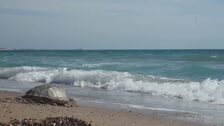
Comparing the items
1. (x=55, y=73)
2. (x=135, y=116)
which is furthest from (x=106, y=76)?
(x=135, y=116)

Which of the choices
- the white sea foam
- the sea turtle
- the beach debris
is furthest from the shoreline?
the white sea foam

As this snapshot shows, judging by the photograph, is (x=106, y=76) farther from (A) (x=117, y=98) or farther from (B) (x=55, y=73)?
(A) (x=117, y=98)

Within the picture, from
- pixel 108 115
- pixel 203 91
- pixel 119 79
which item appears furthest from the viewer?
pixel 119 79

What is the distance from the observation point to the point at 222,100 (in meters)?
13.6

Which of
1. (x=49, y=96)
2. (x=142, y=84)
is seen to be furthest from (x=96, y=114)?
(x=142, y=84)

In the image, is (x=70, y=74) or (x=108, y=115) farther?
(x=70, y=74)

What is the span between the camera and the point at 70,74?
22.0m

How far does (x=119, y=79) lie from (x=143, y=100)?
19.4 feet

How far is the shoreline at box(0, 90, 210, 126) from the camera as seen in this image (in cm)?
890

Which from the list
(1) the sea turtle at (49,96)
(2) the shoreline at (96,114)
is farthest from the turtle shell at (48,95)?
(2) the shoreline at (96,114)

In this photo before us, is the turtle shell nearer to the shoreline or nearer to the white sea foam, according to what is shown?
the shoreline

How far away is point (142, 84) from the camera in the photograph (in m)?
17.5

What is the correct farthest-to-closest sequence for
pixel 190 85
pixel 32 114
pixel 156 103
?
pixel 190 85, pixel 156 103, pixel 32 114

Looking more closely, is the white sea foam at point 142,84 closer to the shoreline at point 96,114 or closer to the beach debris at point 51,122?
the shoreline at point 96,114
